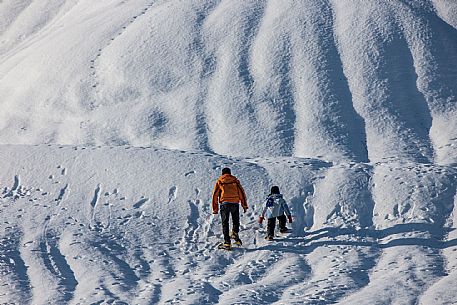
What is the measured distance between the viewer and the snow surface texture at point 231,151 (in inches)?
484

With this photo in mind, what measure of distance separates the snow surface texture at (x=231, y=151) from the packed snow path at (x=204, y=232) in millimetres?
44

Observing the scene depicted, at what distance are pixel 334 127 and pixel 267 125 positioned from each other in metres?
1.81

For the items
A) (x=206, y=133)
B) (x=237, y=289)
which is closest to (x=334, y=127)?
(x=206, y=133)

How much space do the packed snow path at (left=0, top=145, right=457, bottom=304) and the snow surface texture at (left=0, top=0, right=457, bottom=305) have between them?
0.04 m

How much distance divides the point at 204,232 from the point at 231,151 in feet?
14.9

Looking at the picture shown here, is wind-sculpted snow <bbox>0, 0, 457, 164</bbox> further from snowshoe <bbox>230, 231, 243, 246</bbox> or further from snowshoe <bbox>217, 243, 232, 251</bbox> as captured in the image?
snowshoe <bbox>217, 243, 232, 251</bbox>

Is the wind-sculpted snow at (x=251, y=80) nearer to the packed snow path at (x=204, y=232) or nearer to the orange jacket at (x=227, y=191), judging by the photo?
the packed snow path at (x=204, y=232)

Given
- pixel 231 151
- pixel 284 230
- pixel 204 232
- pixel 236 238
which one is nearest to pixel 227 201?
pixel 236 238

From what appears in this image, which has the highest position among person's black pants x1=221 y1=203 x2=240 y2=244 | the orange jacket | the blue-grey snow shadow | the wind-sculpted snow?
the wind-sculpted snow

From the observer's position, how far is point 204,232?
14.3m

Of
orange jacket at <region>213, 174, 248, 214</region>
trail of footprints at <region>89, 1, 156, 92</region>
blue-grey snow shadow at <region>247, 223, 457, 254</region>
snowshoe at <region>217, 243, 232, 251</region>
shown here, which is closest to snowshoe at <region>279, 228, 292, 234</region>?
blue-grey snow shadow at <region>247, 223, 457, 254</region>

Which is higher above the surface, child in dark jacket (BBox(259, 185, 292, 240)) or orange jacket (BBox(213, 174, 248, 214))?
orange jacket (BBox(213, 174, 248, 214))

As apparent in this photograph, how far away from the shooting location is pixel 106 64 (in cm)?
2359

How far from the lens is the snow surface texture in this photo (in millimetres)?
12297
